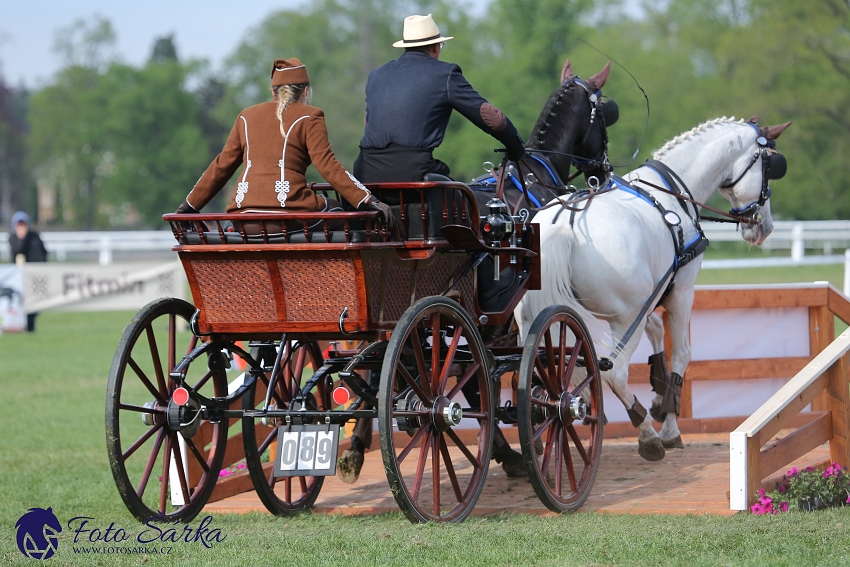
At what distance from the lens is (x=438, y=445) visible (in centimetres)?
550

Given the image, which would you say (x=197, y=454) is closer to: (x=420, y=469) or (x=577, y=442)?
(x=420, y=469)

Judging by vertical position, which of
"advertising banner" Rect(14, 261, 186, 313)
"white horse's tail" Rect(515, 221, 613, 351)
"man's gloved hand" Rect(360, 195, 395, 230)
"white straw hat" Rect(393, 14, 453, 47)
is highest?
"white straw hat" Rect(393, 14, 453, 47)

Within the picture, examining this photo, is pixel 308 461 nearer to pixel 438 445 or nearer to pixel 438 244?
pixel 438 445

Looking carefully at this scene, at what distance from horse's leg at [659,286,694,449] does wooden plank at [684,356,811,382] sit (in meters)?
0.68

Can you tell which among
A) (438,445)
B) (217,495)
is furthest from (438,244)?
(217,495)

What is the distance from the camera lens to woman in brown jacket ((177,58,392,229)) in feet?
17.5

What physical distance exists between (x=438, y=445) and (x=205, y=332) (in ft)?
4.07

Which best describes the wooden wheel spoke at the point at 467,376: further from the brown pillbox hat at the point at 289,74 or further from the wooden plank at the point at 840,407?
the wooden plank at the point at 840,407

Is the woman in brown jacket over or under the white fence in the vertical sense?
over

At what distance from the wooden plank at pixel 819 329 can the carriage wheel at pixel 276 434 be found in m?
4.08

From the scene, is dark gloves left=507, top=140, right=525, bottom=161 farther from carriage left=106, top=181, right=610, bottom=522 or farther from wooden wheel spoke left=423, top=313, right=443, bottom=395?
wooden wheel spoke left=423, top=313, right=443, bottom=395

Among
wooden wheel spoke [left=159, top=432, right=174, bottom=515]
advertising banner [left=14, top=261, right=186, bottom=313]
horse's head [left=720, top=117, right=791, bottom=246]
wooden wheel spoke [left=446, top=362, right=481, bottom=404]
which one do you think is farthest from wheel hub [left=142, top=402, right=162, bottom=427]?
advertising banner [left=14, top=261, right=186, bottom=313]

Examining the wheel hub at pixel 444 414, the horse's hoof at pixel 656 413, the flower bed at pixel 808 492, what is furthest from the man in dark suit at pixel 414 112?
the horse's hoof at pixel 656 413

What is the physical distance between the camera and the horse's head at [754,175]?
8414 millimetres
